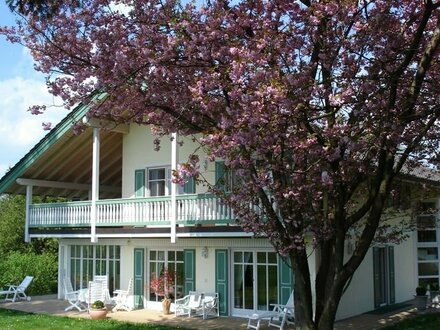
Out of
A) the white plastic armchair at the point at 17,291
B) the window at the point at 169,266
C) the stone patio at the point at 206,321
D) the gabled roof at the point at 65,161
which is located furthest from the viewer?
the white plastic armchair at the point at 17,291

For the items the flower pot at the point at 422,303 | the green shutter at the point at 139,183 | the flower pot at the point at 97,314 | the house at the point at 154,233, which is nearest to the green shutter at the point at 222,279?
the house at the point at 154,233

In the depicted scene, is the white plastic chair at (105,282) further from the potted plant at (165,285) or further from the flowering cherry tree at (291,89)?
the flowering cherry tree at (291,89)

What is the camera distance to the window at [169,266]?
1712 cm

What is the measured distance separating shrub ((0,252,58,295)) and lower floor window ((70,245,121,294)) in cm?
347

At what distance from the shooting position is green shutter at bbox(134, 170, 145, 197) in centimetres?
1884

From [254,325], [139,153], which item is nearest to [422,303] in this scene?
[254,325]

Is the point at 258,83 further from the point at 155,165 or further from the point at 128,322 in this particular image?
the point at 155,165

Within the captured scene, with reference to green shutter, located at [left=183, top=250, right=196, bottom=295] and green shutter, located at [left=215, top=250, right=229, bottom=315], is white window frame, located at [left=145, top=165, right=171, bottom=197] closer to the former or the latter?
green shutter, located at [left=183, top=250, right=196, bottom=295]

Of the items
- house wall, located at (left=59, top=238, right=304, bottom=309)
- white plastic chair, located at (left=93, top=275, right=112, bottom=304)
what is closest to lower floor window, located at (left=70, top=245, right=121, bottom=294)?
house wall, located at (left=59, top=238, right=304, bottom=309)

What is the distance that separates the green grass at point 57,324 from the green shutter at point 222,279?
240 cm

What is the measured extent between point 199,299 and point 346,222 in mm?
8289

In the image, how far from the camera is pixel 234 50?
24.9 ft

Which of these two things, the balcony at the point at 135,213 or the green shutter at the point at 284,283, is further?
the balcony at the point at 135,213

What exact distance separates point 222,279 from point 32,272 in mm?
10661
